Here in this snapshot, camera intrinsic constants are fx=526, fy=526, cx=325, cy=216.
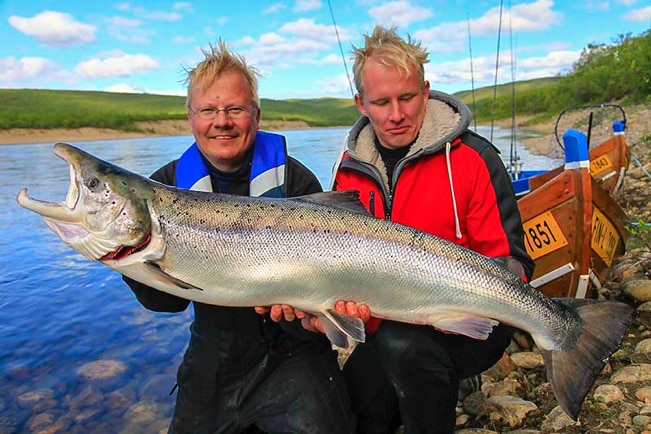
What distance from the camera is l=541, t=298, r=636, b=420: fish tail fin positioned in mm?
2820

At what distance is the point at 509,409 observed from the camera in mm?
3594

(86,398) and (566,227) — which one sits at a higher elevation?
(566,227)

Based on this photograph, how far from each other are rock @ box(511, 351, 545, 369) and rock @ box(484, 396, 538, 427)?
63 centimetres

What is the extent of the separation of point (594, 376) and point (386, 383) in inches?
55.2

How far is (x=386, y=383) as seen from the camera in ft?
12.3

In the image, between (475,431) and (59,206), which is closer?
(59,206)

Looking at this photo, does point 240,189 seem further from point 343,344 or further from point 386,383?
→ point 386,383

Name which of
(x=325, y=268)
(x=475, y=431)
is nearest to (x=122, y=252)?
(x=325, y=268)

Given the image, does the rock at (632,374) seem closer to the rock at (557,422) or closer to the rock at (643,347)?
the rock at (643,347)

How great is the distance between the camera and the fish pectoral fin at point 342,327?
2928mm

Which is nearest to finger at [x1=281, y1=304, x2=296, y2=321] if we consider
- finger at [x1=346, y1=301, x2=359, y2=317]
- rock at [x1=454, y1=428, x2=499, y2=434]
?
finger at [x1=346, y1=301, x2=359, y2=317]

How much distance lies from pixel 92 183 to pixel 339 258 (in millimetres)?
1426

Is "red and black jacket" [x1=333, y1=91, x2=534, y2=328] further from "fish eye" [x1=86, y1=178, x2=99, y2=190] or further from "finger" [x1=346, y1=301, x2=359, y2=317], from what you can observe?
"fish eye" [x1=86, y1=178, x2=99, y2=190]

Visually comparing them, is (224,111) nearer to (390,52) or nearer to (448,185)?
(390,52)
